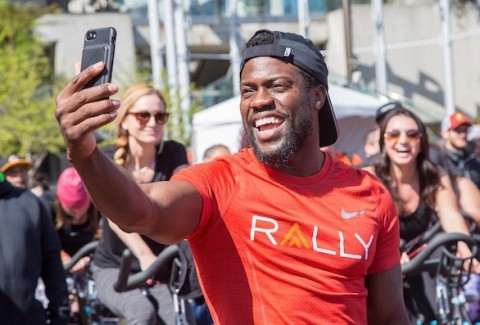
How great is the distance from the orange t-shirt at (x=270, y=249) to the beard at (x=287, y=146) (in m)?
0.07

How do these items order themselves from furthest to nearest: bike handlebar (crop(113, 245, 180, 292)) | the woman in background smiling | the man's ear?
the woman in background smiling < bike handlebar (crop(113, 245, 180, 292)) < the man's ear

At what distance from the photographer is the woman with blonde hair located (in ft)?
21.9

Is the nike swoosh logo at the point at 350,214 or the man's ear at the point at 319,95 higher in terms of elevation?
the man's ear at the point at 319,95

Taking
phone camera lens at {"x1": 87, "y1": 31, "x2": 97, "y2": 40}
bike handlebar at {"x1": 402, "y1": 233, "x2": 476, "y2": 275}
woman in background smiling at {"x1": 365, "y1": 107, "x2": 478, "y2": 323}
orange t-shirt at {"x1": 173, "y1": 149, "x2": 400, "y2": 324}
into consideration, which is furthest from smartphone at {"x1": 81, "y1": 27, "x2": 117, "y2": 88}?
woman in background smiling at {"x1": 365, "y1": 107, "x2": 478, "y2": 323}

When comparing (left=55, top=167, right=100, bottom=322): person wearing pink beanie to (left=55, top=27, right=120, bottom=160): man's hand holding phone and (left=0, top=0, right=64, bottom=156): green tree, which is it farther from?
(left=0, top=0, right=64, bottom=156): green tree

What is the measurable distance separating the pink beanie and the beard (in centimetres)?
532

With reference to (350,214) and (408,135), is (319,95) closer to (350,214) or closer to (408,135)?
(350,214)

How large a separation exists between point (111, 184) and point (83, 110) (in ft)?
0.95

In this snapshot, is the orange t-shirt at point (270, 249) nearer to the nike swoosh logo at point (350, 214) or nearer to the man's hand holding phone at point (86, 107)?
the nike swoosh logo at point (350, 214)

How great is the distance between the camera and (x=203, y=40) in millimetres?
34969

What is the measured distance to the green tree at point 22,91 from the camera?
30.1 meters

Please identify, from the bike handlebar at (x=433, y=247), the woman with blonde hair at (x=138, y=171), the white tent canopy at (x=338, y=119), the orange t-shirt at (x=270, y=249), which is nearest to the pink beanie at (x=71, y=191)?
the woman with blonde hair at (x=138, y=171)

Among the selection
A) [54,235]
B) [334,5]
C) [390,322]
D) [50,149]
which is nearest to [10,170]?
[54,235]

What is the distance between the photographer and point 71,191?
9.03 metres
